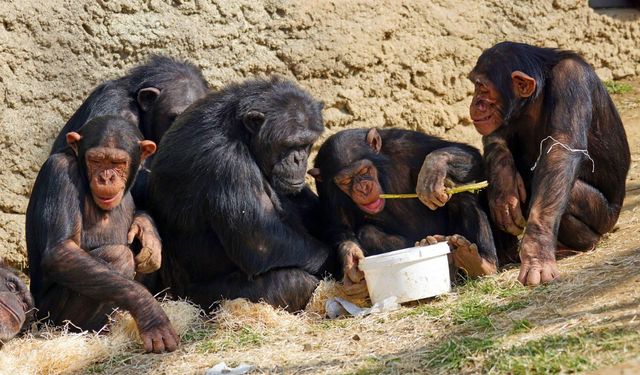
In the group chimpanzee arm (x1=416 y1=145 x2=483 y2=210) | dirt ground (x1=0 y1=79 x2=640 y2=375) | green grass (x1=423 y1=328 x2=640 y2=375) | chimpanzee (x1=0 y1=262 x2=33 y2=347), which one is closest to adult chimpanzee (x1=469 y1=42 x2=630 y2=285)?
chimpanzee arm (x1=416 y1=145 x2=483 y2=210)

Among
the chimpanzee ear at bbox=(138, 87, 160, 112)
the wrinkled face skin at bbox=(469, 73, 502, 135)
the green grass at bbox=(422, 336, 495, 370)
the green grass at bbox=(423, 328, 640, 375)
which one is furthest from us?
the chimpanzee ear at bbox=(138, 87, 160, 112)

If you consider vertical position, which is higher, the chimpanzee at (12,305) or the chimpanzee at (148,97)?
the chimpanzee at (148,97)

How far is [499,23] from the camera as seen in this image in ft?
40.1

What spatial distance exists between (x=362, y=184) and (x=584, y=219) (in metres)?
1.76

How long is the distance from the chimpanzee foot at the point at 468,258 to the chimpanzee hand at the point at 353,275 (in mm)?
694

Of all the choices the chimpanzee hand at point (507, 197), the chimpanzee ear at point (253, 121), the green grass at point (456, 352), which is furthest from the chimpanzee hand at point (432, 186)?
the green grass at point (456, 352)

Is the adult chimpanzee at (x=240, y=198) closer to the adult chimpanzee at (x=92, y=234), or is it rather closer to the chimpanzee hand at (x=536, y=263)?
the adult chimpanzee at (x=92, y=234)

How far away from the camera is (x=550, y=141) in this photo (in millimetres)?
8242

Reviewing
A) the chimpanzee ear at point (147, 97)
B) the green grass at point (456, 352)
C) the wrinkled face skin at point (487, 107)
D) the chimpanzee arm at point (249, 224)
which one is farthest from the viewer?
the chimpanzee ear at point (147, 97)

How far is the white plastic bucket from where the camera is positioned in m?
7.77

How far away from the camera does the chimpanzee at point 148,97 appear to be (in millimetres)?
Result: 9453

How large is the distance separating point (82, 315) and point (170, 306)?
64 cm

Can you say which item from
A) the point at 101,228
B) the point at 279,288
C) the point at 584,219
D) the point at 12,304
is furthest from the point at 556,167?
the point at 12,304

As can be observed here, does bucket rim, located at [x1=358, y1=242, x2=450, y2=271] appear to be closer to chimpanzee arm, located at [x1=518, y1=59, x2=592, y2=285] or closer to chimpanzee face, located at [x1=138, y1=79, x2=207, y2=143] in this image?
chimpanzee arm, located at [x1=518, y1=59, x2=592, y2=285]
